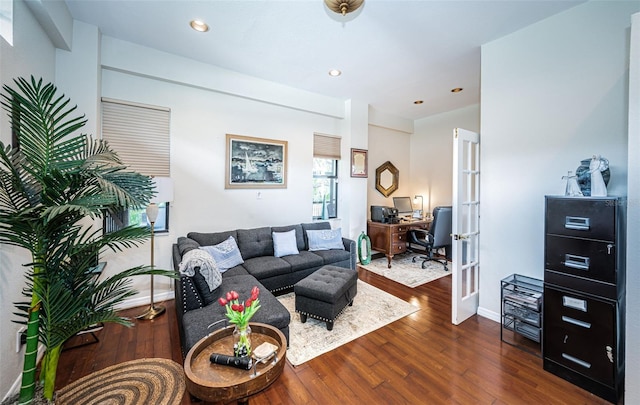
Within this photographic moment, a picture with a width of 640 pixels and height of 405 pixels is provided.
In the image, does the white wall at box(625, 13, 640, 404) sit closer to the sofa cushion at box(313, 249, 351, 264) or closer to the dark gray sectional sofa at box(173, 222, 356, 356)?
the dark gray sectional sofa at box(173, 222, 356, 356)

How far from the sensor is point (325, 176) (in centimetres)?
475

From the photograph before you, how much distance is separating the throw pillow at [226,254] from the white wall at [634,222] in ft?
11.2

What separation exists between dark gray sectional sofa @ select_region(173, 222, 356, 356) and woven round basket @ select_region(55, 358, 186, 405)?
22 cm

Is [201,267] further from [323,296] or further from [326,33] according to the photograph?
[326,33]

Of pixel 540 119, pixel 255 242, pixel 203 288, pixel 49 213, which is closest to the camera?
pixel 49 213

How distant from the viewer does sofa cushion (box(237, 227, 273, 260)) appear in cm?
→ 351

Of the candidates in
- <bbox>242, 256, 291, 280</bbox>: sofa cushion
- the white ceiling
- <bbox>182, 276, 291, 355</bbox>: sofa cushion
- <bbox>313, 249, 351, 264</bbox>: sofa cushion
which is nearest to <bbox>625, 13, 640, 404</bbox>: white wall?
the white ceiling

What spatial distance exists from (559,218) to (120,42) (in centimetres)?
467

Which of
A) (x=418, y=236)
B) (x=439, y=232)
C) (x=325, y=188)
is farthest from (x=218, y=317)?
(x=418, y=236)

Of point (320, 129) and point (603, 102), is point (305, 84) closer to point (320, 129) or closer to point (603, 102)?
point (320, 129)

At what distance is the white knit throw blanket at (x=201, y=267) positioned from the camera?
7.01 ft

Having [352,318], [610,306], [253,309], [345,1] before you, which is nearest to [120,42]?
[345,1]

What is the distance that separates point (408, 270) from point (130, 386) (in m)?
3.94

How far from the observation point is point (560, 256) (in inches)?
77.9
